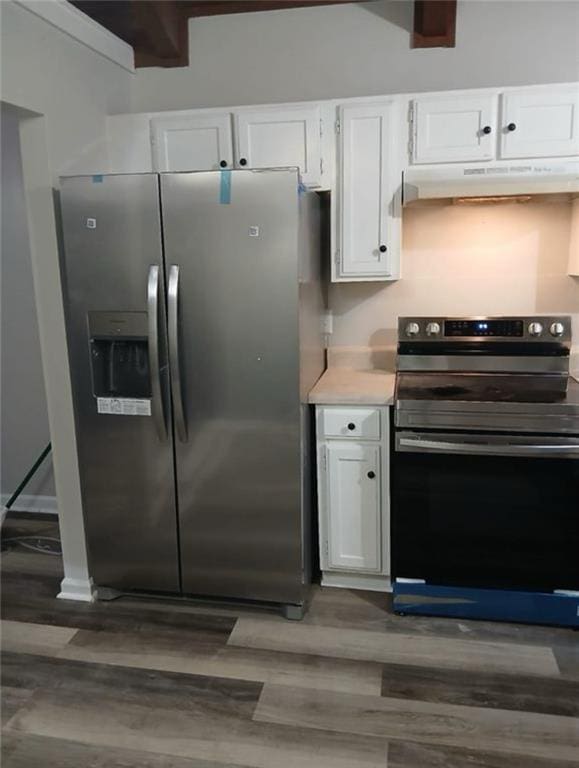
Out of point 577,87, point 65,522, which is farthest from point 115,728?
point 577,87

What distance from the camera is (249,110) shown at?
2.69m

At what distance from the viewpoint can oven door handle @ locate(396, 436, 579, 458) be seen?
224 centimetres

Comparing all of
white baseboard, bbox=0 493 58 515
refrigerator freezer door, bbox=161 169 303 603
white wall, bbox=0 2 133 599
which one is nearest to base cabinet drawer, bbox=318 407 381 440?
refrigerator freezer door, bbox=161 169 303 603

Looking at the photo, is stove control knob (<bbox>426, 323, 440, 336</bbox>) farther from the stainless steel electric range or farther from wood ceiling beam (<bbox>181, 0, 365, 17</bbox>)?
wood ceiling beam (<bbox>181, 0, 365, 17</bbox>)

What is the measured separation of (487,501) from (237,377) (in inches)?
43.0

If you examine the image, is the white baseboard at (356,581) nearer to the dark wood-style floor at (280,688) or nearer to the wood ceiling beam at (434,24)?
the dark wood-style floor at (280,688)

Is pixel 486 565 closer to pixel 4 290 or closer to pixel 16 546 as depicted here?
pixel 16 546

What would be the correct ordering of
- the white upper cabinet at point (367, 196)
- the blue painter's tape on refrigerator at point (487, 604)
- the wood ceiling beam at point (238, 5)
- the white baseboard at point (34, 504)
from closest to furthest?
the blue painter's tape on refrigerator at point (487, 604) < the white upper cabinet at point (367, 196) < the wood ceiling beam at point (238, 5) < the white baseboard at point (34, 504)

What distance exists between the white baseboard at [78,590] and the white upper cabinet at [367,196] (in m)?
1.79

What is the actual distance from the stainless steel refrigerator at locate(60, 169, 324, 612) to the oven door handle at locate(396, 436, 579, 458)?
439 mm

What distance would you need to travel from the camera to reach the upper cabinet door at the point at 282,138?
2.65 metres

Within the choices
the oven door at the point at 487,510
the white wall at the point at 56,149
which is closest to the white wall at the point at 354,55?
the white wall at the point at 56,149

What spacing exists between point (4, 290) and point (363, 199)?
2143 mm

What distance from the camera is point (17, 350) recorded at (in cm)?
353
